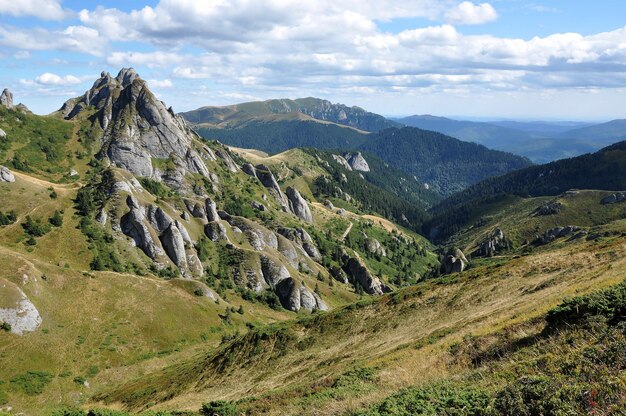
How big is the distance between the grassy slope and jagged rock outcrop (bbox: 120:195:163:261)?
69111 millimetres

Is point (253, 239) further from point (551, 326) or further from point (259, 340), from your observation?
point (551, 326)

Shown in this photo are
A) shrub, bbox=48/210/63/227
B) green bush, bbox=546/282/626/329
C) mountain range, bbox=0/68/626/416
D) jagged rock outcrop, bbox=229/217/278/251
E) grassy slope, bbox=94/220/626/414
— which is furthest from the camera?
jagged rock outcrop, bbox=229/217/278/251

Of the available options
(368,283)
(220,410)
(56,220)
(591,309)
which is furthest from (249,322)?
(591,309)

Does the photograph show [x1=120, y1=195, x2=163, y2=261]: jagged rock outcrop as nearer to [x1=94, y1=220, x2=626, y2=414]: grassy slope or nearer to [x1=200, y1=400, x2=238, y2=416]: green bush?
[x1=94, y1=220, x2=626, y2=414]: grassy slope

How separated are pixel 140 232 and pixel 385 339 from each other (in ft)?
360

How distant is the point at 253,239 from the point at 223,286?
35459 millimetres

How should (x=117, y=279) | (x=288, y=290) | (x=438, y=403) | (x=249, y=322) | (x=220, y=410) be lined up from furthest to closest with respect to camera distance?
(x=288, y=290) → (x=249, y=322) → (x=117, y=279) → (x=220, y=410) → (x=438, y=403)

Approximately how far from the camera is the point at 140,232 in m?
134

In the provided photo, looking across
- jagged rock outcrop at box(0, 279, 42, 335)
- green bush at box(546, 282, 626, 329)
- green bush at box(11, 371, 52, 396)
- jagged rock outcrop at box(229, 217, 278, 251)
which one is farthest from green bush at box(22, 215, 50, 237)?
green bush at box(546, 282, 626, 329)

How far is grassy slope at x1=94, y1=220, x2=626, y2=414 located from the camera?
92.1 feet

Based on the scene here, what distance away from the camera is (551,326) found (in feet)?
79.6

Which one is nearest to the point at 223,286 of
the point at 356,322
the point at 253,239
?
the point at 253,239

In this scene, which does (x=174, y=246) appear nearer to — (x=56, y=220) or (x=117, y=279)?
(x=56, y=220)

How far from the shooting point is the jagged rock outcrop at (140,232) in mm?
133375
